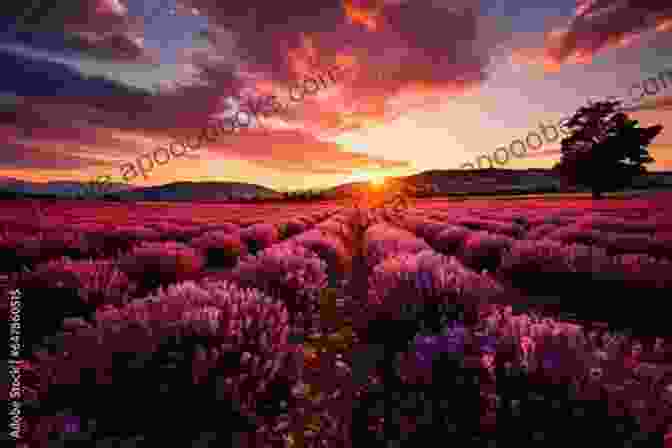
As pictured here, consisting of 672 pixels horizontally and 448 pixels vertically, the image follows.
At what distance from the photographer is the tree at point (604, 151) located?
31.4 metres

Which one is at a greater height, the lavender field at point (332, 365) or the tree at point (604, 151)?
the tree at point (604, 151)

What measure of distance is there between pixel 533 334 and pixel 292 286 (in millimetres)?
2843

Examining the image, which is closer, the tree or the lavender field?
the lavender field

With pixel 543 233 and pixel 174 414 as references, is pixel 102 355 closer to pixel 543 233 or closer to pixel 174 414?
pixel 174 414

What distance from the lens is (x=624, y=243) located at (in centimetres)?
695

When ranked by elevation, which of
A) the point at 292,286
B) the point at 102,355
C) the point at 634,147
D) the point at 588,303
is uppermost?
the point at 634,147

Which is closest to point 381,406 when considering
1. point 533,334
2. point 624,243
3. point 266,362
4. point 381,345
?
point 381,345

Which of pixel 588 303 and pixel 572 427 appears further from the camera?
pixel 588 303

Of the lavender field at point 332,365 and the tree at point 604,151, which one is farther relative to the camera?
the tree at point 604,151

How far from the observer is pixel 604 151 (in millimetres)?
32094

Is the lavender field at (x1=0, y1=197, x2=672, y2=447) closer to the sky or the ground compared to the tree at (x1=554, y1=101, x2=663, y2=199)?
closer to the ground

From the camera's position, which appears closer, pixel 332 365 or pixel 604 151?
pixel 332 365

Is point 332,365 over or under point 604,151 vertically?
under

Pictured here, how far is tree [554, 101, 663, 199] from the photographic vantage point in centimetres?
3139
